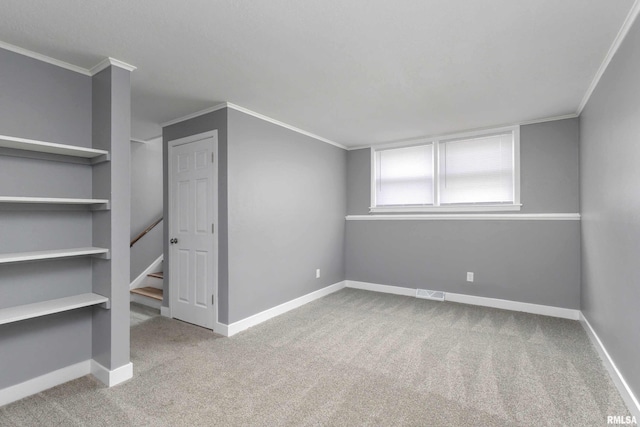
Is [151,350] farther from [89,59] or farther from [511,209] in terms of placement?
[511,209]

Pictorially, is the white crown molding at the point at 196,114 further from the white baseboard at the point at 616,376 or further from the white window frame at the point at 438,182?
the white baseboard at the point at 616,376

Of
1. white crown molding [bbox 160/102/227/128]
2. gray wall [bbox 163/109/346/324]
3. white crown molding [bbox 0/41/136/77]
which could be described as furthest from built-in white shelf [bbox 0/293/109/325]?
white crown molding [bbox 160/102/227/128]

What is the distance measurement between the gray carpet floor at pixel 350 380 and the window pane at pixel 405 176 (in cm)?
195

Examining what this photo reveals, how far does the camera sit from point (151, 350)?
2859 millimetres

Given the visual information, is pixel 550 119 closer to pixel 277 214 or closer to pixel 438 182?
pixel 438 182

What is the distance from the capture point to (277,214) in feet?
12.8

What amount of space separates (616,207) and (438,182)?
7.91ft

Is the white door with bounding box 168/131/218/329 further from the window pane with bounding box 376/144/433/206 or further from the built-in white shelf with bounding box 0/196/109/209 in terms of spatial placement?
the window pane with bounding box 376/144/433/206

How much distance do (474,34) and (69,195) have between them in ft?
10.4

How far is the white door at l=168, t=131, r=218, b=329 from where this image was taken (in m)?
3.38

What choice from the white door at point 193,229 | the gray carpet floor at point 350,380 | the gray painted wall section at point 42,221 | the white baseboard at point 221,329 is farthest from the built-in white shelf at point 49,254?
the white baseboard at point 221,329

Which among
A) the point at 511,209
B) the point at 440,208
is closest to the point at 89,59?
the point at 440,208

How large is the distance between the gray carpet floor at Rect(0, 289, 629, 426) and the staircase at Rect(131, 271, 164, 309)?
66 cm

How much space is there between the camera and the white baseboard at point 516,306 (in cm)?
367
